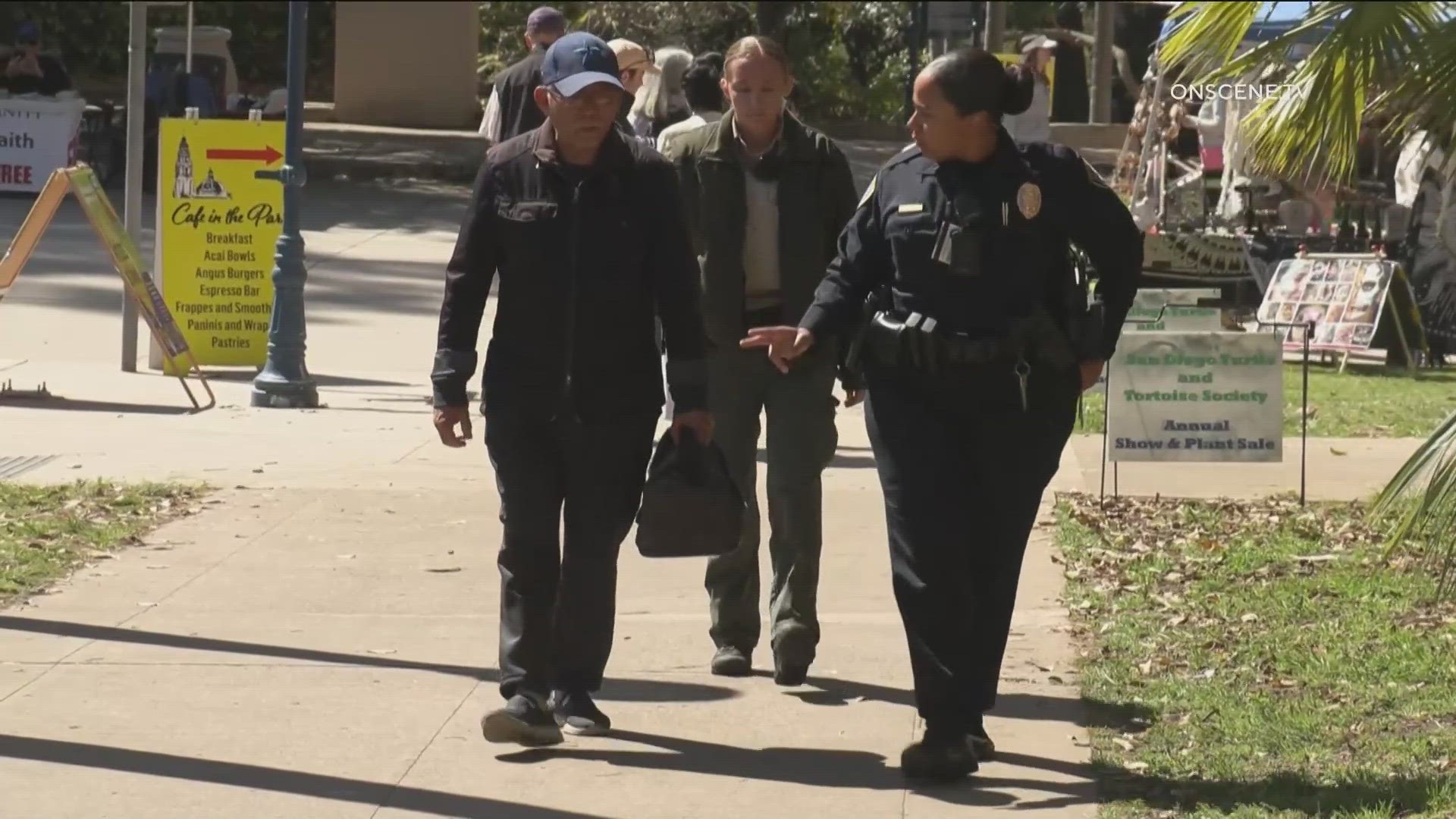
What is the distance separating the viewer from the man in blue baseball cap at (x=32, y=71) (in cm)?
2241

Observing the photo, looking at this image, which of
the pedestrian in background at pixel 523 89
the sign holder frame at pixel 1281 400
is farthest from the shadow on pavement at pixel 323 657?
the pedestrian in background at pixel 523 89

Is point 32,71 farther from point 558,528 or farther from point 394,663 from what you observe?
point 558,528

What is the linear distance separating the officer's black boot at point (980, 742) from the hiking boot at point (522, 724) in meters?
1.04

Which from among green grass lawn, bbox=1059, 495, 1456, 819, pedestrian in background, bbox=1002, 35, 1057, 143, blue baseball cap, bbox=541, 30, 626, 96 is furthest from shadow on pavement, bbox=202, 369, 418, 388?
blue baseball cap, bbox=541, 30, 626, 96

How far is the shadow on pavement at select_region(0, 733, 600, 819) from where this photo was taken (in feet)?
16.9

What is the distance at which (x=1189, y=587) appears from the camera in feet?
25.2

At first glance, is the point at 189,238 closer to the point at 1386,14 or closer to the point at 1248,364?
the point at 1248,364

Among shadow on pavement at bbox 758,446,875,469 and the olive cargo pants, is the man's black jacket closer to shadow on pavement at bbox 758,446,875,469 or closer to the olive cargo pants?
the olive cargo pants

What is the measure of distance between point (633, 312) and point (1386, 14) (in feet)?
6.36

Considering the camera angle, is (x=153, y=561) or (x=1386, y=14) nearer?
(x=1386, y=14)

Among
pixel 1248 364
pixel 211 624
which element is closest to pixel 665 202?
pixel 211 624

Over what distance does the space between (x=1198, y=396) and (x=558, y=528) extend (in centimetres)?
398

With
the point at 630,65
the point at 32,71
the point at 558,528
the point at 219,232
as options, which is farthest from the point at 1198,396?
the point at 32,71

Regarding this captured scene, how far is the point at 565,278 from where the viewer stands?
5.50 meters
